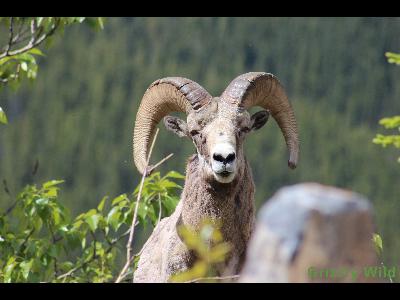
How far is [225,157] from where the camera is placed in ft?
26.4

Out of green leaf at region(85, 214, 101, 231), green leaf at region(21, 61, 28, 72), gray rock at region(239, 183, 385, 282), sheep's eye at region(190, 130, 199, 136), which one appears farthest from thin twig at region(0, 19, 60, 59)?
gray rock at region(239, 183, 385, 282)

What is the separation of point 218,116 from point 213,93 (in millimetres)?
29910

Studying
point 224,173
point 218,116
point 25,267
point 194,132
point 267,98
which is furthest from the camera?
point 25,267

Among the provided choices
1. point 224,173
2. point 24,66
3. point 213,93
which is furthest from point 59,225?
point 213,93

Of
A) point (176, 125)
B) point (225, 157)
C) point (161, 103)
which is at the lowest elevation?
point (225, 157)

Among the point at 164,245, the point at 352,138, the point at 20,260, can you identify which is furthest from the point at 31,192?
the point at 352,138

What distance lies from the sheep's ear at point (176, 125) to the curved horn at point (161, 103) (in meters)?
0.09

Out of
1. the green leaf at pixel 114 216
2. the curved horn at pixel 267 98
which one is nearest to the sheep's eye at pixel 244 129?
the curved horn at pixel 267 98

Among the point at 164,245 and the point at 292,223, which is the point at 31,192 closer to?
the point at 164,245

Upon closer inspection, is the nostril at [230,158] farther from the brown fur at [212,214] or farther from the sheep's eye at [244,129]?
the sheep's eye at [244,129]

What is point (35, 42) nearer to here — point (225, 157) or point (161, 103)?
point (161, 103)

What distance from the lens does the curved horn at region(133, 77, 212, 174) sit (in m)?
9.04
